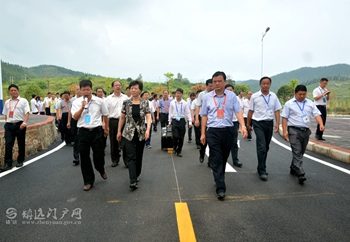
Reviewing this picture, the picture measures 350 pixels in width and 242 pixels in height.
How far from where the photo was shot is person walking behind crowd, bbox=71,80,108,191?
4.17 m

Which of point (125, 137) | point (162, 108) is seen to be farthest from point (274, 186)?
point (162, 108)

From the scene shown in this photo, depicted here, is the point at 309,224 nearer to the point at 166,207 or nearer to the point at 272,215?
the point at 272,215

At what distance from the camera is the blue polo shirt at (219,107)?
3921 mm

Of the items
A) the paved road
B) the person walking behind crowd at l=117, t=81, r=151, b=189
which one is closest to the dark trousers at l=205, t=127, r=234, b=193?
the paved road

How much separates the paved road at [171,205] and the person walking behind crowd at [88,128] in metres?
0.33

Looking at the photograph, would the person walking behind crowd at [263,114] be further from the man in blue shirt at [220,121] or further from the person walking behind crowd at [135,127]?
the person walking behind crowd at [135,127]

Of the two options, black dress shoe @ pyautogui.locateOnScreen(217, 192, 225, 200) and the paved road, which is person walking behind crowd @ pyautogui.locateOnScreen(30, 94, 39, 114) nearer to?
the paved road

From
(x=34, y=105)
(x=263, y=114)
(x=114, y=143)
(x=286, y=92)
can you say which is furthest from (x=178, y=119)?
(x=286, y=92)

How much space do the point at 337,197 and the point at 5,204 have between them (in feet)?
16.1

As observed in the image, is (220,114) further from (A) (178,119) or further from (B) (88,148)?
(A) (178,119)

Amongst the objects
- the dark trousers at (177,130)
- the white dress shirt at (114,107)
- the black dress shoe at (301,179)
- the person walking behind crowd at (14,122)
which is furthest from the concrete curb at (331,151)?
the person walking behind crowd at (14,122)

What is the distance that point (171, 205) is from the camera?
338cm

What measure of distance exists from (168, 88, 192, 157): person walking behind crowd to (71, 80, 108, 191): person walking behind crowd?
283cm

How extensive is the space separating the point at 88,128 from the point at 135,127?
828 mm
